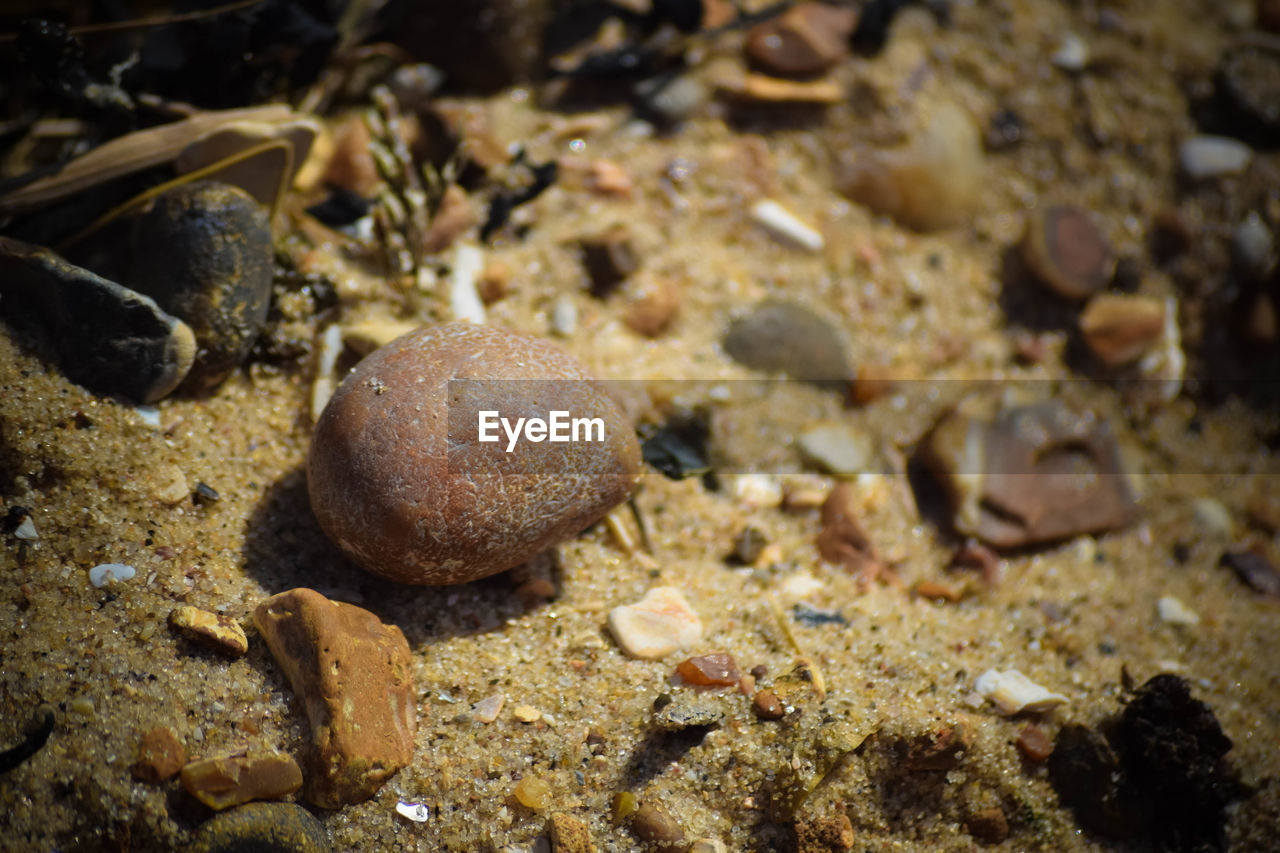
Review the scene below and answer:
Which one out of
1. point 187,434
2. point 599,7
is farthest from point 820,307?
point 187,434

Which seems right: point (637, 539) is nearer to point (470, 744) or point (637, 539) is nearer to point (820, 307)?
point (470, 744)

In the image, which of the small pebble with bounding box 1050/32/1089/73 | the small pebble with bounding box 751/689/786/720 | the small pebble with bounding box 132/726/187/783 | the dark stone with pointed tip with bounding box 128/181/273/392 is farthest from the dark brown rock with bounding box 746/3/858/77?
the small pebble with bounding box 132/726/187/783

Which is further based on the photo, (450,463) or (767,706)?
(767,706)

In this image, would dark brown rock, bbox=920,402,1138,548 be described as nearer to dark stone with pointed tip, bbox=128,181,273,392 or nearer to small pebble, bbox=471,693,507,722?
small pebble, bbox=471,693,507,722

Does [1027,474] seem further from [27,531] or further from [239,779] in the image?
[27,531]

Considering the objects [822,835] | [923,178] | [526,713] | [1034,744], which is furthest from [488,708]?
[923,178]

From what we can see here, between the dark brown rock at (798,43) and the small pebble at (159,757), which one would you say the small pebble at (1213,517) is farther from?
the small pebble at (159,757)
